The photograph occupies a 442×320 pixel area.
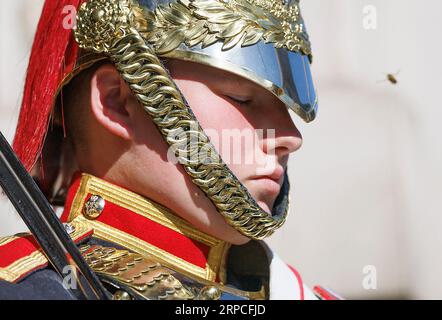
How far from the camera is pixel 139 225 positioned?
1.99 metres

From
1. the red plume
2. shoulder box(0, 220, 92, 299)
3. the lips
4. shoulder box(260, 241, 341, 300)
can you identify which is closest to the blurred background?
shoulder box(260, 241, 341, 300)

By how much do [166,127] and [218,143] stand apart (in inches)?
4.0

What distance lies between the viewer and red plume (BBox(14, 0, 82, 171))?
2039 millimetres

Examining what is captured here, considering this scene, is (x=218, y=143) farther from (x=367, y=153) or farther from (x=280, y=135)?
(x=367, y=153)

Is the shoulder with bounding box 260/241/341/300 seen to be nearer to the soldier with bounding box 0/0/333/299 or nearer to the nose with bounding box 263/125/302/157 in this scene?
the soldier with bounding box 0/0/333/299

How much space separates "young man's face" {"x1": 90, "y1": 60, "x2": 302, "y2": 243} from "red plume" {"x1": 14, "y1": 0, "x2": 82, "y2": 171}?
7.0 inches

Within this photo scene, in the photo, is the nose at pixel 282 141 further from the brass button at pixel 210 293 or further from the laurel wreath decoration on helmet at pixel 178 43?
the brass button at pixel 210 293

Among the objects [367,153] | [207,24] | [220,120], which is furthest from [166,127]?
[367,153]

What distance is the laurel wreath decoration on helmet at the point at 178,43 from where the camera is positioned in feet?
6.27

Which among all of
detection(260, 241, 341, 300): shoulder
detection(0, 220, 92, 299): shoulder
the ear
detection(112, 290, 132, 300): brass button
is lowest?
detection(260, 241, 341, 300): shoulder

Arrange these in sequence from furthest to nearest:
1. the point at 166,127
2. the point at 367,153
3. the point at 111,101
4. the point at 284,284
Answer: the point at 367,153 → the point at 284,284 → the point at 111,101 → the point at 166,127

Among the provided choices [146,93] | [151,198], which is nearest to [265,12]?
A: [146,93]

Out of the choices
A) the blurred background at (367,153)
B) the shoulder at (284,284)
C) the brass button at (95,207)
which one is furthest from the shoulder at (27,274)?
the blurred background at (367,153)
